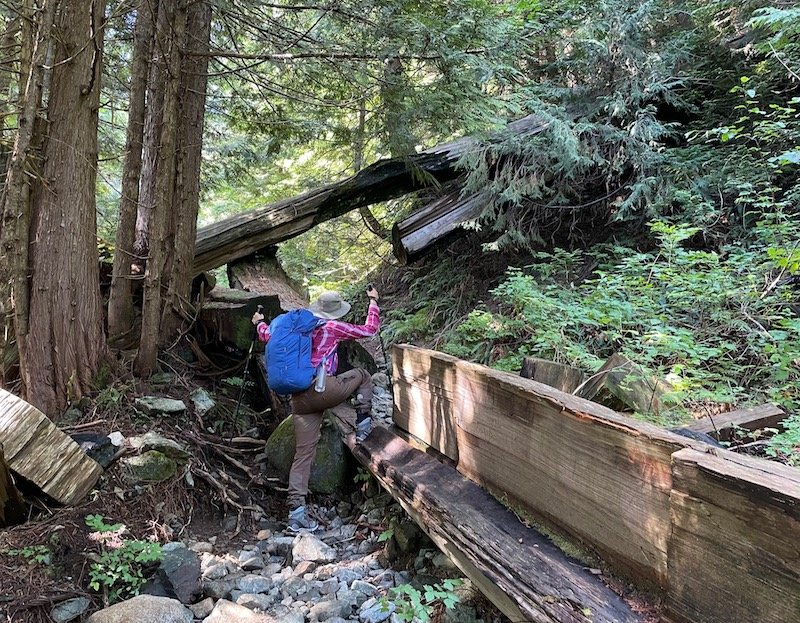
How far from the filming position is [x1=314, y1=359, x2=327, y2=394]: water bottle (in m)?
5.14

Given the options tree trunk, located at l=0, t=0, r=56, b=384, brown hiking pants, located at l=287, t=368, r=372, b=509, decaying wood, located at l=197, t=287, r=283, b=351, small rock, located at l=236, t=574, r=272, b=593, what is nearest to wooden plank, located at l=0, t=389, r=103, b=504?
tree trunk, located at l=0, t=0, r=56, b=384

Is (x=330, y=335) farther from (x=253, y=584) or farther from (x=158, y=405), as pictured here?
(x=253, y=584)

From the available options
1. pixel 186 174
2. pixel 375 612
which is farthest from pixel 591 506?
pixel 186 174

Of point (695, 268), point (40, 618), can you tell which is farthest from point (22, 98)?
point (695, 268)

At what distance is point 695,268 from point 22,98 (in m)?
6.95

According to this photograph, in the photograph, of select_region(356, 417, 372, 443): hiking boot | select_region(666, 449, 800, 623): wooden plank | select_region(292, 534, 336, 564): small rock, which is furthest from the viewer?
select_region(356, 417, 372, 443): hiking boot

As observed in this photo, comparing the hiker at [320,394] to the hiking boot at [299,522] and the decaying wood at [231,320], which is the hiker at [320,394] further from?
the decaying wood at [231,320]

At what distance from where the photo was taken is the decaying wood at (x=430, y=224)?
27.8 ft

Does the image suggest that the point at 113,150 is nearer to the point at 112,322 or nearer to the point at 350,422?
the point at 112,322

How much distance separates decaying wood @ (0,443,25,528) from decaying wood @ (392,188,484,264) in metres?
6.15

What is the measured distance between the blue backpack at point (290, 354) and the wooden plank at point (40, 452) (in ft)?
5.73

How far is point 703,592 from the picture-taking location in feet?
6.30

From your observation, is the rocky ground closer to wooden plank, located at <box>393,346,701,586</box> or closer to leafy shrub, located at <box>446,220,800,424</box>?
wooden plank, located at <box>393,346,701,586</box>

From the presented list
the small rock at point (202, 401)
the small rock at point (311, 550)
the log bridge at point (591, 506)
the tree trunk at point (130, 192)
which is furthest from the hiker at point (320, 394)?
the tree trunk at point (130, 192)
